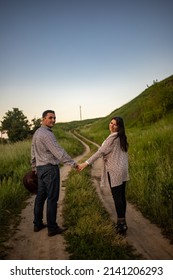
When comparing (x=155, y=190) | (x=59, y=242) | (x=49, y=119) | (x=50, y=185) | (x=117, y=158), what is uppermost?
(x=49, y=119)

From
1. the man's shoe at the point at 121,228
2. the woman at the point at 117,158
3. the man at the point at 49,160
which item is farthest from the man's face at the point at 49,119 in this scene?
the man's shoe at the point at 121,228

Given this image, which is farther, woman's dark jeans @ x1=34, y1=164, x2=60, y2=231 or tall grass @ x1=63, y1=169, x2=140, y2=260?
woman's dark jeans @ x1=34, y1=164, x2=60, y2=231

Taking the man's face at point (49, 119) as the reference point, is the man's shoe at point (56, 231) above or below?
below

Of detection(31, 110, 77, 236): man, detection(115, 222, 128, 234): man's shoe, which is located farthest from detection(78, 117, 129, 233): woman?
detection(31, 110, 77, 236): man

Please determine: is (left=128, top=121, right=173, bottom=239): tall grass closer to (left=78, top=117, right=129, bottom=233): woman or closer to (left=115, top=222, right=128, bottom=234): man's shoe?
(left=115, top=222, right=128, bottom=234): man's shoe

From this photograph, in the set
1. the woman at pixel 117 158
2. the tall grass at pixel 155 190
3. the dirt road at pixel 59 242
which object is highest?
the woman at pixel 117 158

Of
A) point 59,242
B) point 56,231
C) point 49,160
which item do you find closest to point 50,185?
point 49,160

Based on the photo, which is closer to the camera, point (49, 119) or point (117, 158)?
point (117, 158)

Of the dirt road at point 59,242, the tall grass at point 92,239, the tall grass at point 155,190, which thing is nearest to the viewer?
the tall grass at point 92,239

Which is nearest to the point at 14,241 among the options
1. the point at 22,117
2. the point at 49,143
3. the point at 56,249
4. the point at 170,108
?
the point at 56,249

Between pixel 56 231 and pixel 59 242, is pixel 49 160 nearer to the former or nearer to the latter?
pixel 56 231

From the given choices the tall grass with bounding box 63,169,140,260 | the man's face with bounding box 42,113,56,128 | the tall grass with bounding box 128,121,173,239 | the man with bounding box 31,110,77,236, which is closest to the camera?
the tall grass with bounding box 63,169,140,260

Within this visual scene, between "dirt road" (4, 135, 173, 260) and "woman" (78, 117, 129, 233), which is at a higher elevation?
"woman" (78, 117, 129, 233)

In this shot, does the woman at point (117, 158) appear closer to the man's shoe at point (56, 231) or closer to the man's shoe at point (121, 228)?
the man's shoe at point (121, 228)
